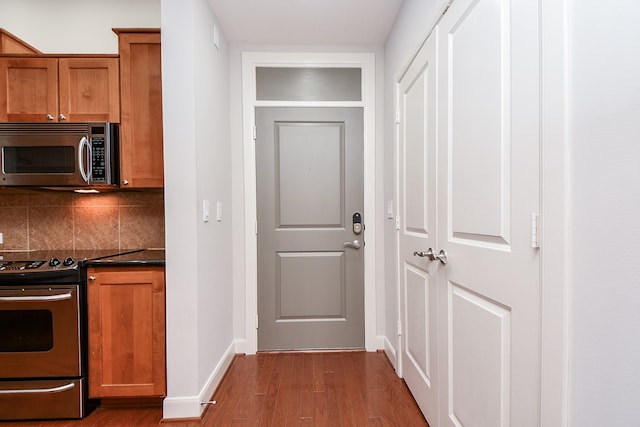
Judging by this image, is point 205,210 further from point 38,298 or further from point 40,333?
point 40,333

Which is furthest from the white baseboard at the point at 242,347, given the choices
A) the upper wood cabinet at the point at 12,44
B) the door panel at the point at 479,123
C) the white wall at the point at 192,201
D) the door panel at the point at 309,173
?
the upper wood cabinet at the point at 12,44

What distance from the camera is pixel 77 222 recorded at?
8.42 feet

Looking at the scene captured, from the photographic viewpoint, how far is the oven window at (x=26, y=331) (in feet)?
6.10

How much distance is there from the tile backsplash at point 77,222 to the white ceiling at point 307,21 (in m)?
1.44

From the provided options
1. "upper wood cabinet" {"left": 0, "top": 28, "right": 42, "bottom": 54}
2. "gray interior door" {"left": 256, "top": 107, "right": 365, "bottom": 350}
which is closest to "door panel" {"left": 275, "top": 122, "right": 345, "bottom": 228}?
"gray interior door" {"left": 256, "top": 107, "right": 365, "bottom": 350}

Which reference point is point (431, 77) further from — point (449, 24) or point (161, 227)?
point (161, 227)

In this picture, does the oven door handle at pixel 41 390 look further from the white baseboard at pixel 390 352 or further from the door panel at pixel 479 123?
the door panel at pixel 479 123

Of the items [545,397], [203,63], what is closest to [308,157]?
[203,63]

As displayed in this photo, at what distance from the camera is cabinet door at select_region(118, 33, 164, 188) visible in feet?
6.82

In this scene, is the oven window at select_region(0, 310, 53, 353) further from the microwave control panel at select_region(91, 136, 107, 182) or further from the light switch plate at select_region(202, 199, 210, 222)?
the light switch plate at select_region(202, 199, 210, 222)

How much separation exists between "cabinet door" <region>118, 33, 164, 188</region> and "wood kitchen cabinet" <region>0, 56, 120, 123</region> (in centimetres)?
9

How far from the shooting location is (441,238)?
1567 mm

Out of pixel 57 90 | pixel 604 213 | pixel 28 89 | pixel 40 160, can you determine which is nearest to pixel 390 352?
pixel 604 213

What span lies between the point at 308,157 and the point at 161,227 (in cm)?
130
